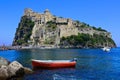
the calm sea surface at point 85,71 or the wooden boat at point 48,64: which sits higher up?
the wooden boat at point 48,64

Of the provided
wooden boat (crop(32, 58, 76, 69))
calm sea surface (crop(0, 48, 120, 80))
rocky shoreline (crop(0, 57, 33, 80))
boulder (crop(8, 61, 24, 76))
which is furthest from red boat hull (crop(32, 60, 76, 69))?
boulder (crop(8, 61, 24, 76))

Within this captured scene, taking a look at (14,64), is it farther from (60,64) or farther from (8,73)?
(60,64)

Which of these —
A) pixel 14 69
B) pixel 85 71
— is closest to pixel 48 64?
pixel 85 71

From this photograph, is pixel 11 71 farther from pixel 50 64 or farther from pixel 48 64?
pixel 50 64

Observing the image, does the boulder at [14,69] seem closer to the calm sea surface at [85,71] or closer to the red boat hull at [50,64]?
the calm sea surface at [85,71]

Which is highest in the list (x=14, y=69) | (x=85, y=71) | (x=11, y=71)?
(x=14, y=69)

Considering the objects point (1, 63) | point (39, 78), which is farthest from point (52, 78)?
point (1, 63)

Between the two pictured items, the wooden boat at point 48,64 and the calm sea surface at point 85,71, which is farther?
the wooden boat at point 48,64

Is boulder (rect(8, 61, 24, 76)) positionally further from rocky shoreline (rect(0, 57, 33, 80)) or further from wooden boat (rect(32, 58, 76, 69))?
wooden boat (rect(32, 58, 76, 69))

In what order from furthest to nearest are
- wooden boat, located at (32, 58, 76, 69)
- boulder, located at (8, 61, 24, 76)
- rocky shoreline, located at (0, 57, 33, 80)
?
wooden boat, located at (32, 58, 76, 69) < boulder, located at (8, 61, 24, 76) < rocky shoreline, located at (0, 57, 33, 80)

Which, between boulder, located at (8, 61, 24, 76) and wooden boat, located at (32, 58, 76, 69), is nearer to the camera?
boulder, located at (8, 61, 24, 76)

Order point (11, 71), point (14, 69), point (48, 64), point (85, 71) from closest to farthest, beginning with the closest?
point (11, 71) < point (14, 69) < point (85, 71) < point (48, 64)

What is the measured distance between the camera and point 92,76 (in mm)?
48625

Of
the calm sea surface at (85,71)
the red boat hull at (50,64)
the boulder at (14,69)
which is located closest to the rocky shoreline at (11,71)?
the boulder at (14,69)
